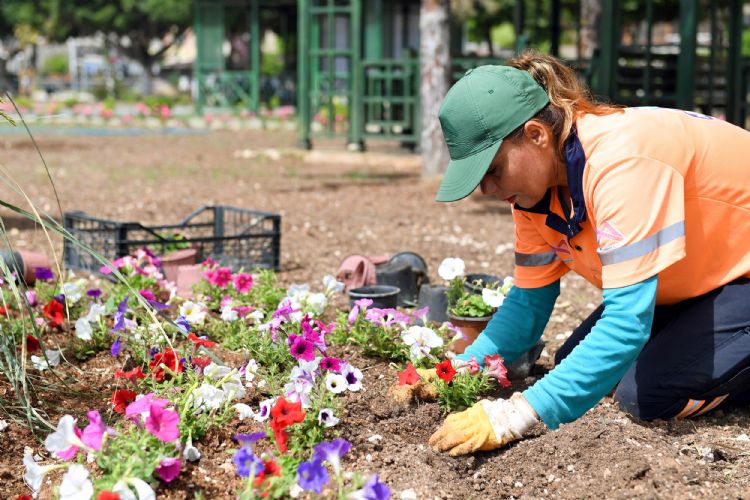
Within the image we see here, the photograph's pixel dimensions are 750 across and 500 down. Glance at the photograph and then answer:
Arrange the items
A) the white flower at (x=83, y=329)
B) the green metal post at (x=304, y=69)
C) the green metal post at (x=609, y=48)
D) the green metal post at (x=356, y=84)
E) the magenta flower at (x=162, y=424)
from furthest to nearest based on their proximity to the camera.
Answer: the green metal post at (x=304, y=69) < the green metal post at (x=356, y=84) < the green metal post at (x=609, y=48) < the white flower at (x=83, y=329) < the magenta flower at (x=162, y=424)

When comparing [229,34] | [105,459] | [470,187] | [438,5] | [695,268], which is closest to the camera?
[105,459]

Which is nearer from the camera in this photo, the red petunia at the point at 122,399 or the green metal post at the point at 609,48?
the red petunia at the point at 122,399

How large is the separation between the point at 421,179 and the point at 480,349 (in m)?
6.89

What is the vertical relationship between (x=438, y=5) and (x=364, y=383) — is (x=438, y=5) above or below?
above

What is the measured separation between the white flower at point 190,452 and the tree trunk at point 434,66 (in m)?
7.31

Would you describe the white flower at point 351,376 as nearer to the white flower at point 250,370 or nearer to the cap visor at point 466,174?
the white flower at point 250,370

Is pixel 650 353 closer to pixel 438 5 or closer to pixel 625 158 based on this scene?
pixel 625 158

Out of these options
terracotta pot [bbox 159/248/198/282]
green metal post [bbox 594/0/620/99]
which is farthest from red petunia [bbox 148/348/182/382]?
green metal post [bbox 594/0/620/99]

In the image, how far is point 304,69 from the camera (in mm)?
13398

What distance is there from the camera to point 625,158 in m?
2.47

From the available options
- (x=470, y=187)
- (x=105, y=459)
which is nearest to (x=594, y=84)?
(x=470, y=187)

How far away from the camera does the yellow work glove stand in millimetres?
2602

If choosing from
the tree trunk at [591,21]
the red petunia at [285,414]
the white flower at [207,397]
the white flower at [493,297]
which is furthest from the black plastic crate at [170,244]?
the tree trunk at [591,21]

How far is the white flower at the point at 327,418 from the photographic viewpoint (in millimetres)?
2570
